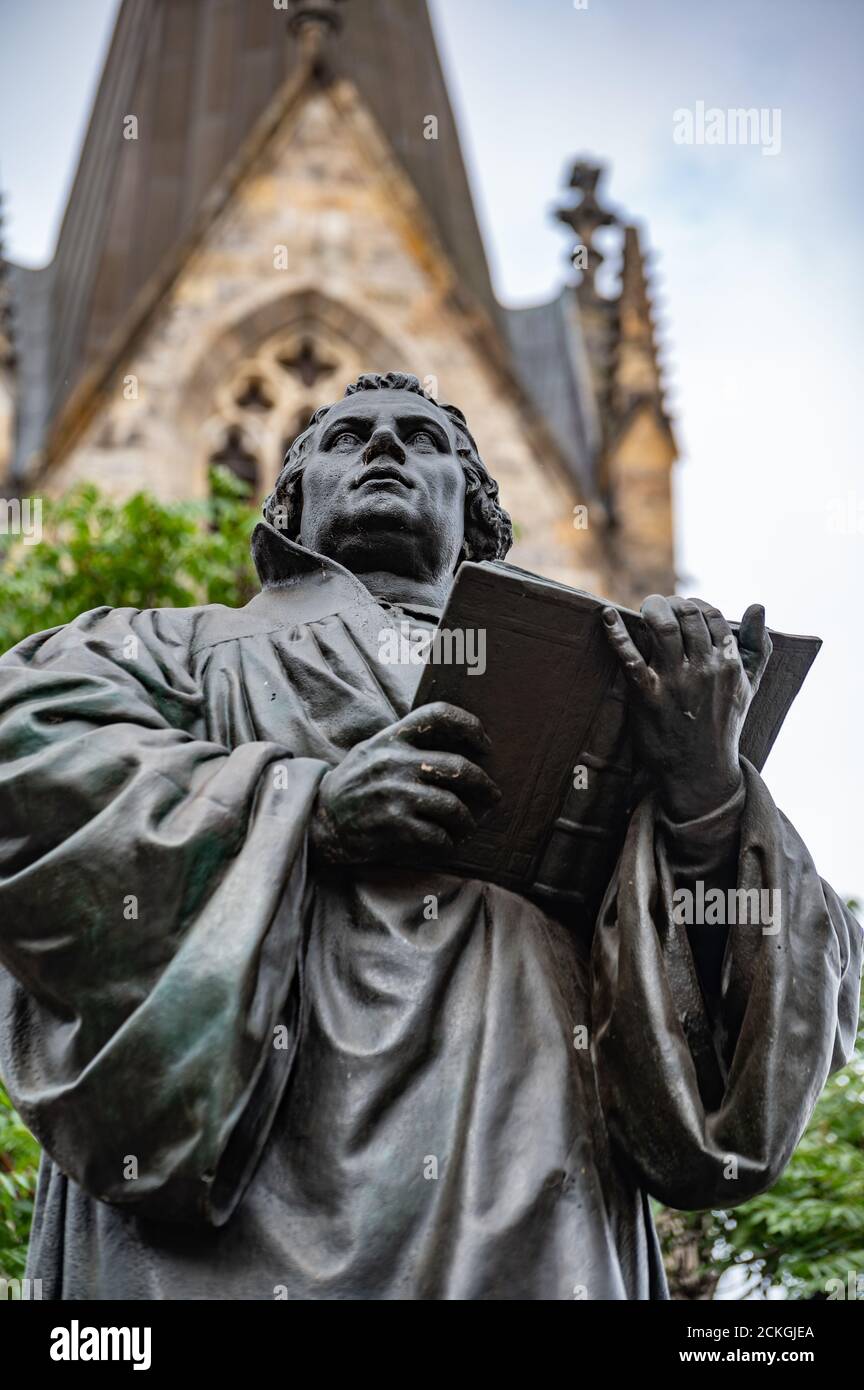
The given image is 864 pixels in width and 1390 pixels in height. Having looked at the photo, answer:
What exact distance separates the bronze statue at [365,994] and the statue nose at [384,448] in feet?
2.17

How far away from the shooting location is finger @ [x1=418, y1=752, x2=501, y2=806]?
394cm

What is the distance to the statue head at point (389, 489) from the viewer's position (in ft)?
15.9

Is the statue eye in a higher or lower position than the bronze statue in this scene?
higher

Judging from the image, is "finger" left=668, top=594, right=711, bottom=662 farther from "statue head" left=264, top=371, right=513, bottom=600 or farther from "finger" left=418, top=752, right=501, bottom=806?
"statue head" left=264, top=371, right=513, bottom=600

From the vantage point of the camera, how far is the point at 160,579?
15945 mm

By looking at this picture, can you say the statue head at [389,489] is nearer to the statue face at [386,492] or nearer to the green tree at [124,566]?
the statue face at [386,492]

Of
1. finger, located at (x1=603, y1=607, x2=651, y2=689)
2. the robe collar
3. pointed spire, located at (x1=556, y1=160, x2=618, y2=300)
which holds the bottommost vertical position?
finger, located at (x1=603, y1=607, x2=651, y2=689)

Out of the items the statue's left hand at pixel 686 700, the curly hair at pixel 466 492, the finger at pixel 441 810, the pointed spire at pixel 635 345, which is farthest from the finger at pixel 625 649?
the pointed spire at pixel 635 345

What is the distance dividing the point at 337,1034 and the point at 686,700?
833 millimetres

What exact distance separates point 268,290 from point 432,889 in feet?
95.1

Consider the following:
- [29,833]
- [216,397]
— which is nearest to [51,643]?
[29,833]

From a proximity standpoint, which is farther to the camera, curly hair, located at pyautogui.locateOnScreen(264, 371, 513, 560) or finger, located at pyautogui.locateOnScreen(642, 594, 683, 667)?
curly hair, located at pyautogui.locateOnScreen(264, 371, 513, 560)

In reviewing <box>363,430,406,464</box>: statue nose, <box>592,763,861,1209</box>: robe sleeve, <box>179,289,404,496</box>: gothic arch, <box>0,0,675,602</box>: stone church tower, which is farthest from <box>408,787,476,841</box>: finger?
<box>179,289,404,496</box>: gothic arch
